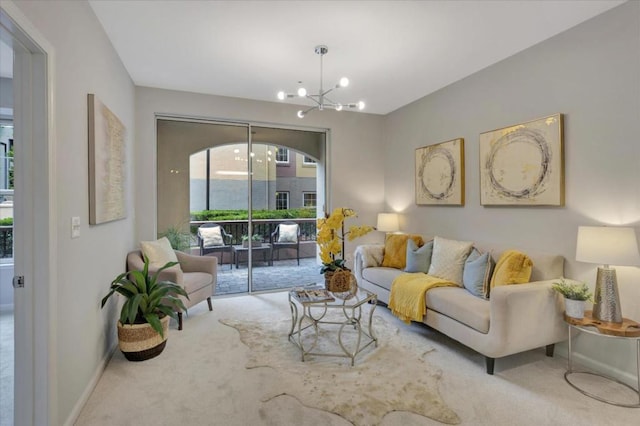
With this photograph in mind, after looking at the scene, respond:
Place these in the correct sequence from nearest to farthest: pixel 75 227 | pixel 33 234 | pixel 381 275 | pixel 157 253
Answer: pixel 33 234, pixel 75 227, pixel 157 253, pixel 381 275

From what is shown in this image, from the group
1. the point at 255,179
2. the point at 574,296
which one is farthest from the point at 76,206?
the point at 574,296

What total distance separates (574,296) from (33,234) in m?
3.39

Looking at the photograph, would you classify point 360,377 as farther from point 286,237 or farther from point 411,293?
point 286,237

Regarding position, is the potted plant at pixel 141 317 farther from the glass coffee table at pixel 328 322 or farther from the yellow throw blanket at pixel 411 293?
the yellow throw blanket at pixel 411 293

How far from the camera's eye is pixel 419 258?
3.75 metres

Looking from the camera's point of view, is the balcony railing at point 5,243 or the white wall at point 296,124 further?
the white wall at point 296,124

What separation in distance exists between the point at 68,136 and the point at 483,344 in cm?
313

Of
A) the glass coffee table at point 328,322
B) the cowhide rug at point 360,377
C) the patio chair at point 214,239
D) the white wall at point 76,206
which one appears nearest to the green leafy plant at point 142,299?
the white wall at point 76,206

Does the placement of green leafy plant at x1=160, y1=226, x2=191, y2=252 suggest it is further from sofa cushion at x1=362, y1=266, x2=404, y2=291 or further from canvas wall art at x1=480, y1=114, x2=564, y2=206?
canvas wall art at x1=480, y1=114, x2=564, y2=206

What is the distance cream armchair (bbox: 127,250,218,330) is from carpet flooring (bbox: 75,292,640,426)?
55 cm

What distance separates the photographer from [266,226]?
4801 mm

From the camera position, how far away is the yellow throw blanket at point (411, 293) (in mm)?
3090

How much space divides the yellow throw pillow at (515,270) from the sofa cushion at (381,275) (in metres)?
1.13

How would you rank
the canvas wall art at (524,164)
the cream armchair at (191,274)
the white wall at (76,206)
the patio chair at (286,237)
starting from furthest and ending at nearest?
the patio chair at (286,237)
the cream armchair at (191,274)
the canvas wall art at (524,164)
the white wall at (76,206)
